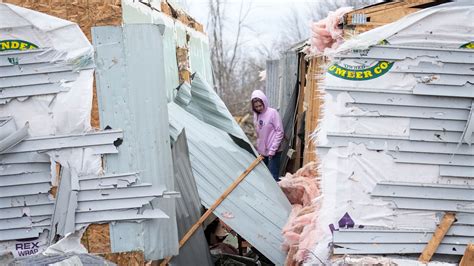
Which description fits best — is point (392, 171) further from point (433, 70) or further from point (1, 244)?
point (1, 244)

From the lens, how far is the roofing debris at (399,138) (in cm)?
496

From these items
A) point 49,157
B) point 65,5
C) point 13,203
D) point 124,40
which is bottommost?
point 13,203

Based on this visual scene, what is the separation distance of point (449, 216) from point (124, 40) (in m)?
3.37

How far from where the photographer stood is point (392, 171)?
5059 mm

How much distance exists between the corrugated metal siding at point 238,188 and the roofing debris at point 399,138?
2.98 ft

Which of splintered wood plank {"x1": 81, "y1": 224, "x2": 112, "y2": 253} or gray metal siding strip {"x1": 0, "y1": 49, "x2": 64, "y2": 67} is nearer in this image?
gray metal siding strip {"x1": 0, "y1": 49, "x2": 64, "y2": 67}

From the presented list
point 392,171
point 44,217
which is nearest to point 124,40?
point 44,217

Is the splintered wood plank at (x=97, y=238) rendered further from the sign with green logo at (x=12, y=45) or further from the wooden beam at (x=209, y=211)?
the sign with green logo at (x=12, y=45)

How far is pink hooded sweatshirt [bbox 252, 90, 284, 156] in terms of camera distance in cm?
855

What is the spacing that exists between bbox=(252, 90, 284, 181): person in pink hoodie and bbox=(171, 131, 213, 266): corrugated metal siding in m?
2.72

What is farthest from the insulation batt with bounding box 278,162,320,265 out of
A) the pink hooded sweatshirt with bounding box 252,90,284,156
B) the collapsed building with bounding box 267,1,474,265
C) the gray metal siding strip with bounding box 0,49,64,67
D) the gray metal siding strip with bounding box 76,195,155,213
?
the gray metal siding strip with bounding box 0,49,64,67

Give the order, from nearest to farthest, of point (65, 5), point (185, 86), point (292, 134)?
1. point (65, 5)
2. point (185, 86)
3. point (292, 134)

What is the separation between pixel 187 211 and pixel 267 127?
289 cm

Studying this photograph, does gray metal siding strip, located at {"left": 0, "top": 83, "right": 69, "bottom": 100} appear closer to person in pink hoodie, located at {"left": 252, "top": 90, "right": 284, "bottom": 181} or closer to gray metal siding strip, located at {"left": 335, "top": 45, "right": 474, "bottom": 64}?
gray metal siding strip, located at {"left": 335, "top": 45, "right": 474, "bottom": 64}
